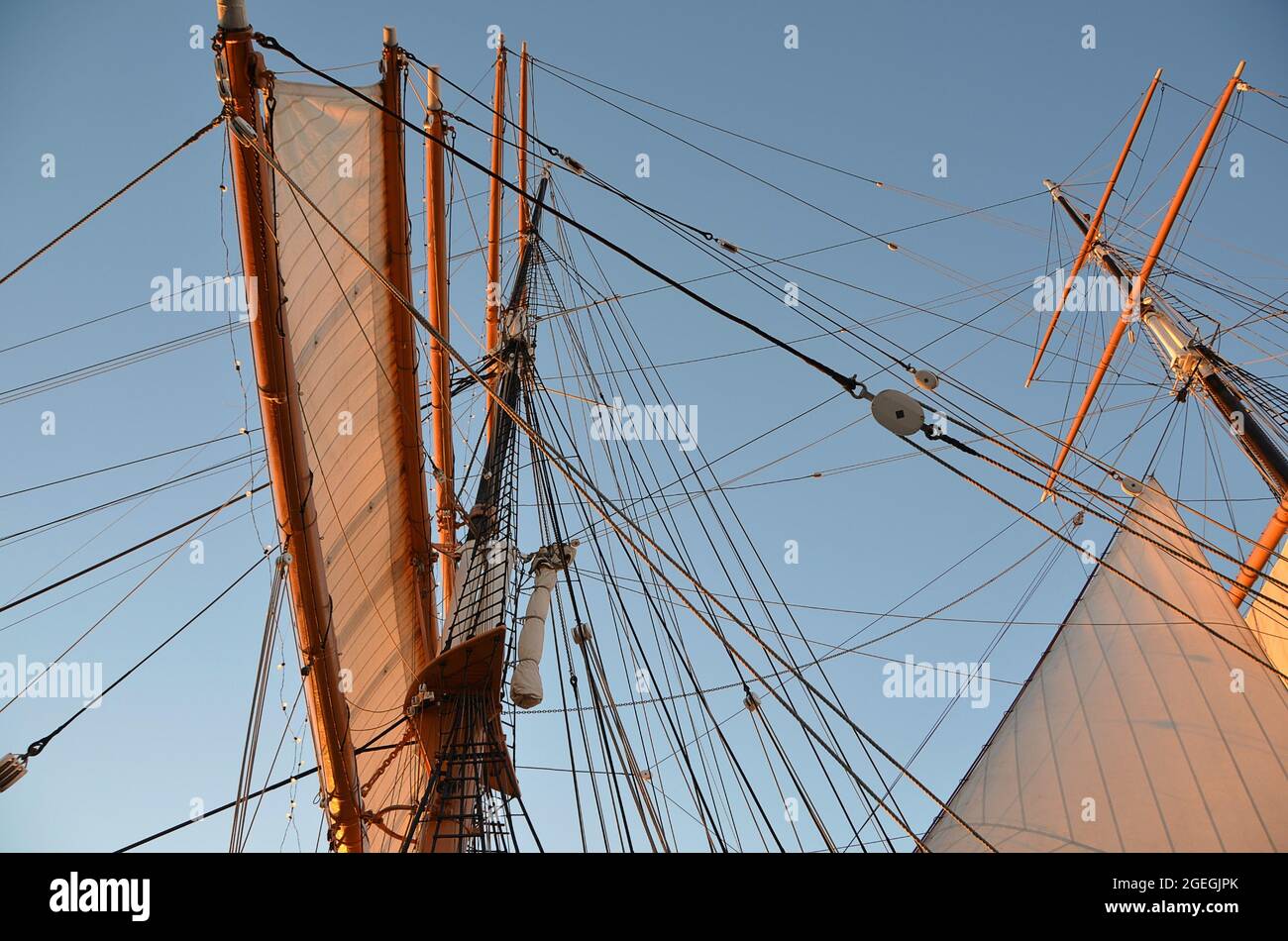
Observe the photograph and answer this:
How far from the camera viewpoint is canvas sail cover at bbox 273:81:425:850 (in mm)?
8773

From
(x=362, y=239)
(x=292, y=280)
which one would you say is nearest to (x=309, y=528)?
(x=292, y=280)

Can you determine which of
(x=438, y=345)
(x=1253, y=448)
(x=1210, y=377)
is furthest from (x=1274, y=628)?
(x=438, y=345)

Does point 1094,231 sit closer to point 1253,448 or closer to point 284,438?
point 1253,448

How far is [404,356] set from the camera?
31.0 feet

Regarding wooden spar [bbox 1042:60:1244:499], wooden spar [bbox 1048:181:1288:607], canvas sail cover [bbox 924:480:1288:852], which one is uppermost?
wooden spar [bbox 1042:60:1244:499]

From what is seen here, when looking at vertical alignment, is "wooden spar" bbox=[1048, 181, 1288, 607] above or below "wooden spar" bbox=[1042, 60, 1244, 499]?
below

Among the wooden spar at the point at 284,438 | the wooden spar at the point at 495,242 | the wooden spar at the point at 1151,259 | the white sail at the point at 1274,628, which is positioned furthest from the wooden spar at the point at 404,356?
the white sail at the point at 1274,628

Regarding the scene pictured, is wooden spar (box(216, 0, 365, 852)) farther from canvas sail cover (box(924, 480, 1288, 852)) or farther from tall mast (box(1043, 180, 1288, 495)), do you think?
tall mast (box(1043, 180, 1288, 495))

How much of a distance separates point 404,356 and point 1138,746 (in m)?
8.54

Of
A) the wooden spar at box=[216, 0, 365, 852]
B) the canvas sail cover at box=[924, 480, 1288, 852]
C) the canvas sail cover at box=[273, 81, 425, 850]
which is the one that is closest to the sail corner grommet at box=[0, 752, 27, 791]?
the wooden spar at box=[216, 0, 365, 852]

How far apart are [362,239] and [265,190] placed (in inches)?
134

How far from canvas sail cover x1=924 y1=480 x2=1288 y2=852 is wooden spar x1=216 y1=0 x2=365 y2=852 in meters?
5.86
